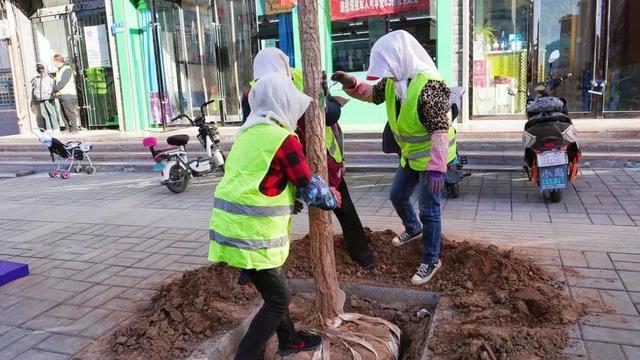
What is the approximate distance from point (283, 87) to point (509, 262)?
2.10 m

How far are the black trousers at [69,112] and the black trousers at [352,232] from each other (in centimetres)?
1084

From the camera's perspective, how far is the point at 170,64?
502 inches

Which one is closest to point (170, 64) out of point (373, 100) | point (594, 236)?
point (373, 100)

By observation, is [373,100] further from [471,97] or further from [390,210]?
[471,97]

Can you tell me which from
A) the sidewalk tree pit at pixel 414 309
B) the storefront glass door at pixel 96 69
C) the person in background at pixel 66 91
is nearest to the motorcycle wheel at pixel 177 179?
the sidewalk tree pit at pixel 414 309

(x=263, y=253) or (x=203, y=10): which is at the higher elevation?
(x=203, y=10)

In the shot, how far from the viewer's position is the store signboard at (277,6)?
10.6 metres

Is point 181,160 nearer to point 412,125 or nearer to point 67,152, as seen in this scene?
point 67,152

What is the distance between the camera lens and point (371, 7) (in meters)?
10.1

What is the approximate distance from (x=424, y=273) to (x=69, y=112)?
11623mm

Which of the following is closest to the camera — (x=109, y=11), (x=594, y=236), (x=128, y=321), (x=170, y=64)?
(x=128, y=321)

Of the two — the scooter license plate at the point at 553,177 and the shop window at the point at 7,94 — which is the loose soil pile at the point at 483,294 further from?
the shop window at the point at 7,94

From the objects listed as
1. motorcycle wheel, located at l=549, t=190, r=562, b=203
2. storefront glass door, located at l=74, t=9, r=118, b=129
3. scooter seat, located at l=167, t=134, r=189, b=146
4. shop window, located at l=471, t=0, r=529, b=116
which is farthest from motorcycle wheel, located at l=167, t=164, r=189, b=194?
storefront glass door, located at l=74, t=9, r=118, b=129

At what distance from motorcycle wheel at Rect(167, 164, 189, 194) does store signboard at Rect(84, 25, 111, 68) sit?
7.15 m
